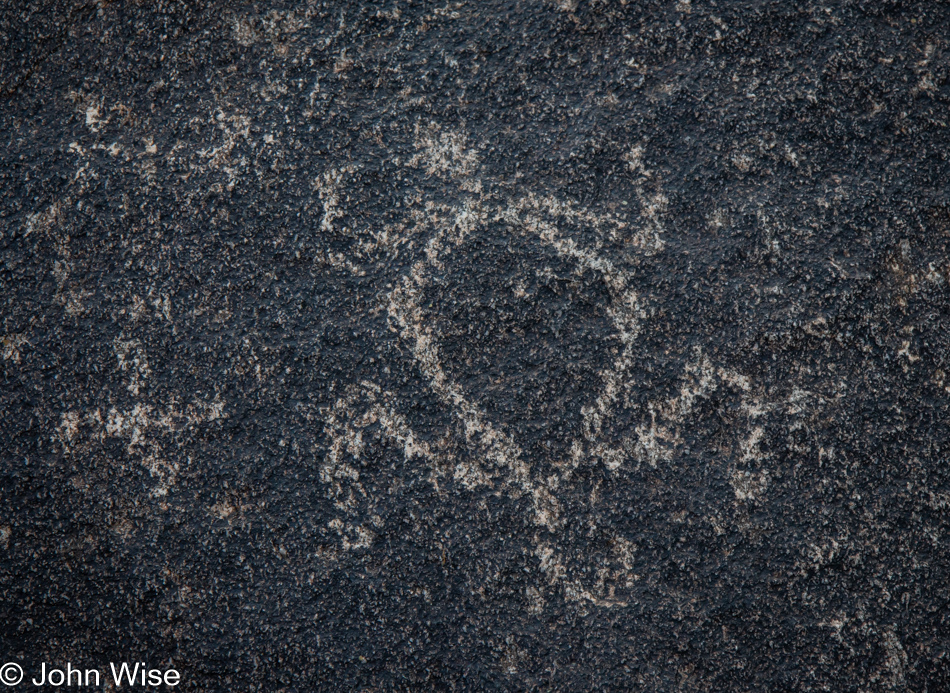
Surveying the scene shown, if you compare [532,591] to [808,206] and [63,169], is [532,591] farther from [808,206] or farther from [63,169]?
[63,169]

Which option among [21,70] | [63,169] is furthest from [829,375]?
[21,70]

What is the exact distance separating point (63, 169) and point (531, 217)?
71cm

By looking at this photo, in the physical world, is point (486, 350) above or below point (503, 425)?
above

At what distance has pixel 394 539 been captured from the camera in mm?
872

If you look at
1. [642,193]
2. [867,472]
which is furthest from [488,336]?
[867,472]

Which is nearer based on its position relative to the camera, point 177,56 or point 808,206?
point 808,206

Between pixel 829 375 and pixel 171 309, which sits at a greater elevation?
pixel 171 309

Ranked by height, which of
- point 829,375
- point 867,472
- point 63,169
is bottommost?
point 867,472

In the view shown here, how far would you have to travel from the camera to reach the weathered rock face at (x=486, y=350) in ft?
2.72

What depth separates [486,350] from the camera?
0.88 m

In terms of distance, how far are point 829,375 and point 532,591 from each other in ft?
1.59

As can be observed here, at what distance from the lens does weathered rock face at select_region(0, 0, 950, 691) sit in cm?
83

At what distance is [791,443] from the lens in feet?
2.73

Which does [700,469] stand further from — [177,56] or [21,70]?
[21,70]
